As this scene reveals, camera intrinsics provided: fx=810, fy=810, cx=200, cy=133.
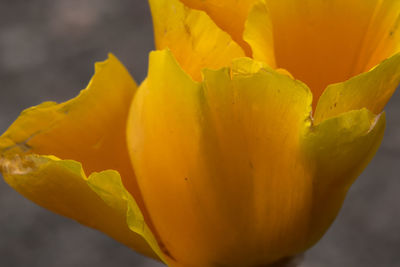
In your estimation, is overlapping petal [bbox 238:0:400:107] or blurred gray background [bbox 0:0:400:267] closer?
overlapping petal [bbox 238:0:400:107]

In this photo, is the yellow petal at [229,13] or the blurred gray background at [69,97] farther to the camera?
the blurred gray background at [69,97]

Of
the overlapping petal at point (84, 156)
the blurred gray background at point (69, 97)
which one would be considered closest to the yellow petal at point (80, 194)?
the overlapping petal at point (84, 156)

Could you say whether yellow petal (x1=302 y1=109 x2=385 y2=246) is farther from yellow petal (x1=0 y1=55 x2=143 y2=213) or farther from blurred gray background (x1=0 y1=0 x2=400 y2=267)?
blurred gray background (x1=0 y1=0 x2=400 y2=267)

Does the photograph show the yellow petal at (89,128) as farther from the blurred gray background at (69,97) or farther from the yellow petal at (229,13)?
the blurred gray background at (69,97)

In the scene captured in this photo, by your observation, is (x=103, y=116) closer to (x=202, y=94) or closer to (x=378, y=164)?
(x=202, y=94)

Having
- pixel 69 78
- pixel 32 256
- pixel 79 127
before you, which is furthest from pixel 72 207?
pixel 69 78

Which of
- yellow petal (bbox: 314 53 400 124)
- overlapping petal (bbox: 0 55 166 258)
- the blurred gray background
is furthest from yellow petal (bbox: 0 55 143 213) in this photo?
the blurred gray background

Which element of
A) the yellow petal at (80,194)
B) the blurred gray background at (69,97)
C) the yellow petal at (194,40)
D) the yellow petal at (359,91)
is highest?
the yellow petal at (194,40)
